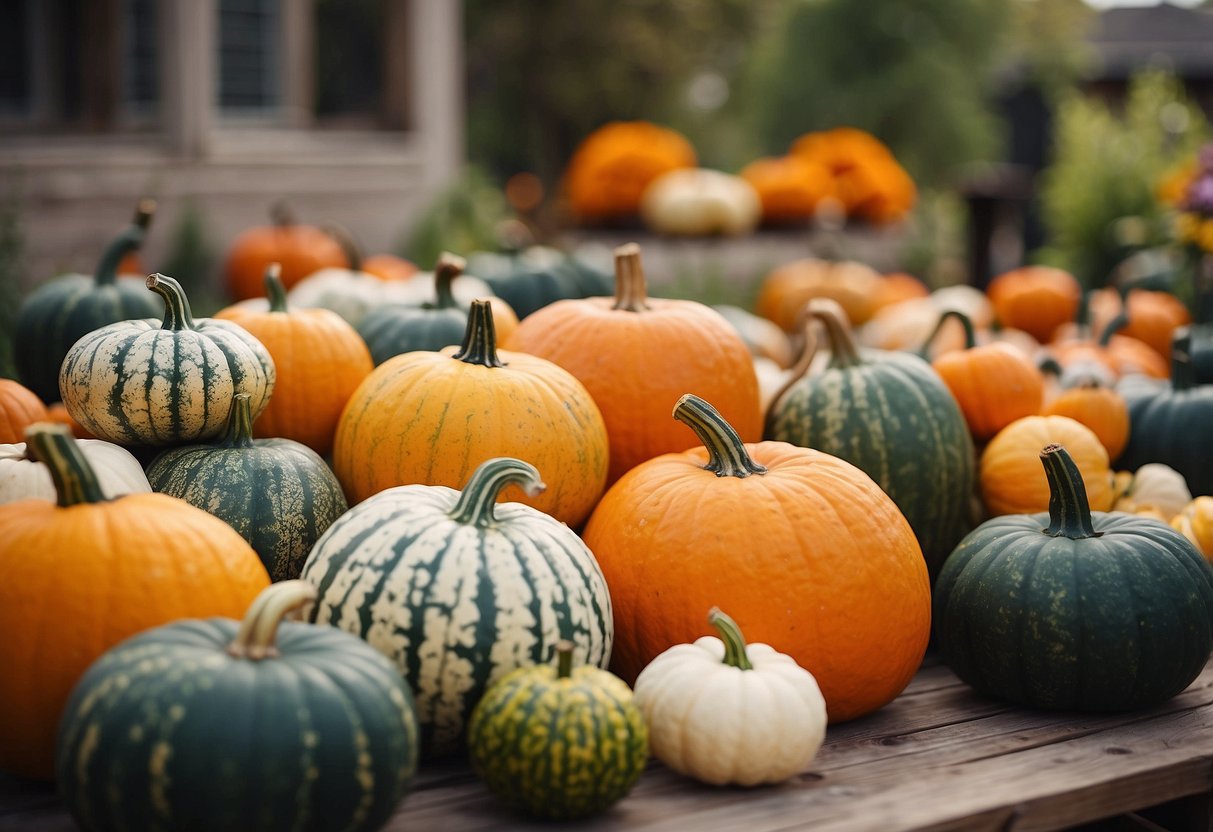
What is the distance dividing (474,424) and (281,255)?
340cm

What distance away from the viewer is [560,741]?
5.92ft

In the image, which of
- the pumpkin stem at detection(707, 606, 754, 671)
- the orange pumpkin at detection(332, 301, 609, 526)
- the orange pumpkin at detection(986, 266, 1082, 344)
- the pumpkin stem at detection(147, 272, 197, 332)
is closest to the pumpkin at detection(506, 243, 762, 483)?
the orange pumpkin at detection(332, 301, 609, 526)

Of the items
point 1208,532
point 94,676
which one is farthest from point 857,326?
point 94,676

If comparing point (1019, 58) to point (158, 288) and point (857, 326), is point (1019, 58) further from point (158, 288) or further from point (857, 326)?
point (158, 288)

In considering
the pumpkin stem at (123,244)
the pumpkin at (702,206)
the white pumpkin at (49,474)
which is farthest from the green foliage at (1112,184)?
the white pumpkin at (49,474)

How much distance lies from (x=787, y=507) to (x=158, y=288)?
1337 mm

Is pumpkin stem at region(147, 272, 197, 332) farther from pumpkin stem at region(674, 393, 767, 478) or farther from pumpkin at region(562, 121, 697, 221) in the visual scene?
pumpkin at region(562, 121, 697, 221)

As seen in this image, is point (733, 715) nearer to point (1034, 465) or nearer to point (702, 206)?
point (1034, 465)

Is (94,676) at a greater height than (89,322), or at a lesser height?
lesser

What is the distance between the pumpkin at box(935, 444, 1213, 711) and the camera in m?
2.32

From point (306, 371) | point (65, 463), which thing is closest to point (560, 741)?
point (65, 463)

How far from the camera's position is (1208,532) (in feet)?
9.64

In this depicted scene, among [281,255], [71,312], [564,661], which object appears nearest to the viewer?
[564,661]

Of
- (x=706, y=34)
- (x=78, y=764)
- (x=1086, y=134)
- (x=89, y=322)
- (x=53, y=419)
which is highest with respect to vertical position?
(x=706, y=34)
